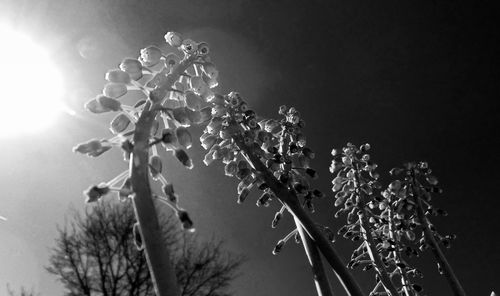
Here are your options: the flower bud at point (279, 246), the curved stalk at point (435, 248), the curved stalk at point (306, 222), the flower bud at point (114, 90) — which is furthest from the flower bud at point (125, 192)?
the curved stalk at point (435, 248)

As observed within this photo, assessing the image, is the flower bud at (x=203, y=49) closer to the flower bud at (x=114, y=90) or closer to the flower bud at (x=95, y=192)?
the flower bud at (x=114, y=90)

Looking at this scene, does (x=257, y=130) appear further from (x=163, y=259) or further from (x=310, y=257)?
(x=163, y=259)

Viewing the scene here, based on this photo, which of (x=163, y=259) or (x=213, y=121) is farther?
(x=213, y=121)

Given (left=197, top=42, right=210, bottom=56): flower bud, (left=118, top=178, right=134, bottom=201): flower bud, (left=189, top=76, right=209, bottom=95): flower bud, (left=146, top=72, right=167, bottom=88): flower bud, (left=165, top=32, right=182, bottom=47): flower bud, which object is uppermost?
(left=165, top=32, right=182, bottom=47): flower bud

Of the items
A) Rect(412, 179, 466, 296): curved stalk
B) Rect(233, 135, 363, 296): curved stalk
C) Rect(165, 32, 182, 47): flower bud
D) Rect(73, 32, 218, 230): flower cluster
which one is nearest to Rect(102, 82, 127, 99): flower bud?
Rect(73, 32, 218, 230): flower cluster

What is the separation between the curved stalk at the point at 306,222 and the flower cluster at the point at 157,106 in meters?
1.15

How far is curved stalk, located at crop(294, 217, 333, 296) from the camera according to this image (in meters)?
4.09

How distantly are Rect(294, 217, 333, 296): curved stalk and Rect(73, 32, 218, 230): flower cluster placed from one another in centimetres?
171

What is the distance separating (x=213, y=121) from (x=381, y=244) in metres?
5.75

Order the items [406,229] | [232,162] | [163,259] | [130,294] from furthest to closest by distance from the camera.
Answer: [130,294]
[406,229]
[232,162]
[163,259]

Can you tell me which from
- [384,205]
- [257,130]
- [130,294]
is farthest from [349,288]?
[130,294]

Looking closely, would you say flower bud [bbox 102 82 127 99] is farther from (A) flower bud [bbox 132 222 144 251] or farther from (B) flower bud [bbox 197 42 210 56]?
(A) flower bud [bbox 132 222 144 251]

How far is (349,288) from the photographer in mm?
3840

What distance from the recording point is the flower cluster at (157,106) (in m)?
3.03
